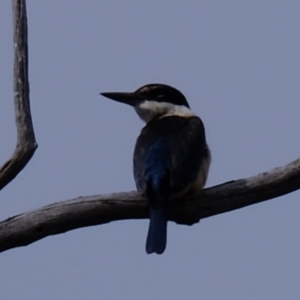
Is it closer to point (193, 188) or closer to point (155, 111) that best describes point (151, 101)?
point (155, 111)

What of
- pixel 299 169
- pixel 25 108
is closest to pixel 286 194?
pixel 299 169

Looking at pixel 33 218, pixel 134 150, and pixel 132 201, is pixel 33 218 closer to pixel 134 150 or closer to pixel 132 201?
pixel 132 201

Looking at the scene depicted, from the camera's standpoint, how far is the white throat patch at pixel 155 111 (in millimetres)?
6613

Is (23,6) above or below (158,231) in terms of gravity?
Answer: above

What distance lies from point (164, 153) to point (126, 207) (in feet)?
3.06

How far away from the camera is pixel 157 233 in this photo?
4.82 metres

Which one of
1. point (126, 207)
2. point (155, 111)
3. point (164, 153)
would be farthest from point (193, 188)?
point (155, 111)

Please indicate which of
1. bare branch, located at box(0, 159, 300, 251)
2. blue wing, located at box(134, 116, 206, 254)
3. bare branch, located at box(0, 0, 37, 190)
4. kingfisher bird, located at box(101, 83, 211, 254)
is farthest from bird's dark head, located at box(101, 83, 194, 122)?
bare branch, located at box(0, 0, 37, 190)

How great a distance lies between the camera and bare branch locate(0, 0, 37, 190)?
4.31 meters

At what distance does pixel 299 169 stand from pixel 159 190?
89 cm

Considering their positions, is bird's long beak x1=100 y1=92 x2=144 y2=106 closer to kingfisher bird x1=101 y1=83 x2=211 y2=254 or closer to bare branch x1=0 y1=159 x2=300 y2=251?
kingfisher bird x1=101 y1=83 x2=211 y2=254

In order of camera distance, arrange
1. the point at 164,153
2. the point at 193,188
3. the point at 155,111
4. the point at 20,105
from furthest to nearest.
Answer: the point at 155,111, the point at 164,153, the point at 193,188, the point at 20,105

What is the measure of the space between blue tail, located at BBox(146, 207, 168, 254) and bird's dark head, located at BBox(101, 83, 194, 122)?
6.25 feet

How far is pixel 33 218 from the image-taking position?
169 inches
